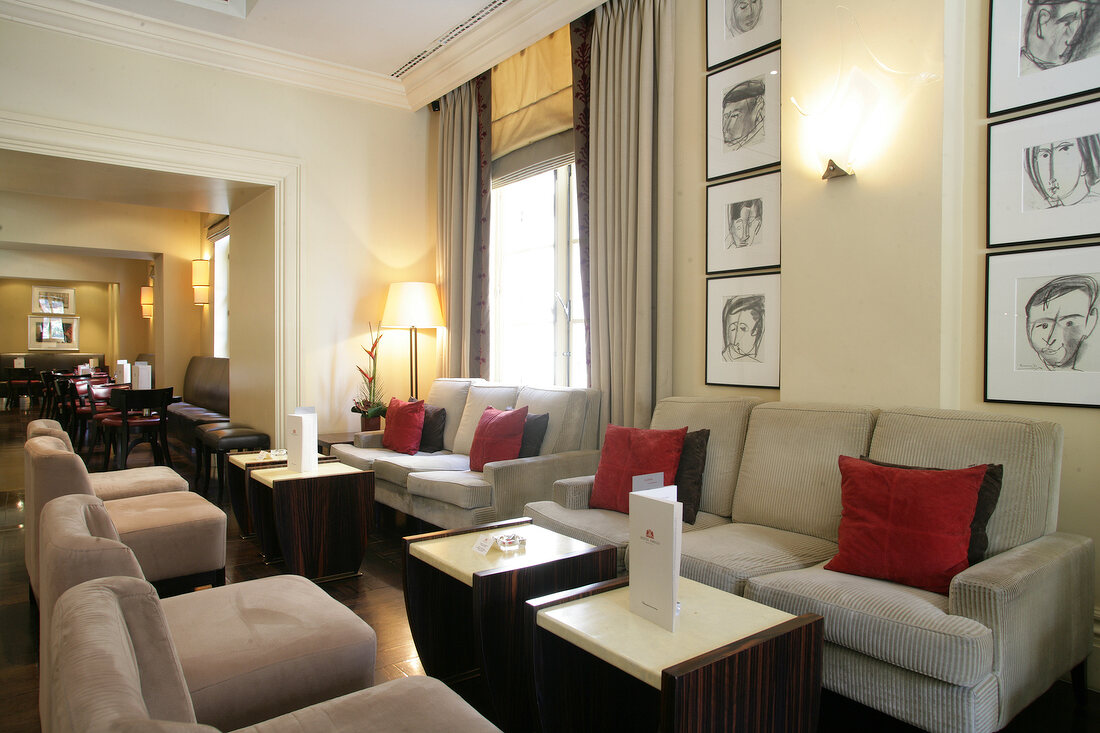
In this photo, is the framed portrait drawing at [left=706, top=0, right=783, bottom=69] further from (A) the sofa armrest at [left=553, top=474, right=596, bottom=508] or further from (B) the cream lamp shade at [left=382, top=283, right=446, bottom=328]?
(B) the cream lamp shade at [left=382, top=283, right=446, bottom=328]

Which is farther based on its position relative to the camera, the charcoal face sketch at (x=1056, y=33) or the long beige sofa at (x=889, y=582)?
the charcoal face sketch at (x=1056, y=33)

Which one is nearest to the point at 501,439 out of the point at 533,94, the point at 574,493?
the point at 574,493

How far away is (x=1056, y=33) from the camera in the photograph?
2.43 m

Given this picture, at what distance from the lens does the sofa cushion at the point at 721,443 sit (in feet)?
10.1

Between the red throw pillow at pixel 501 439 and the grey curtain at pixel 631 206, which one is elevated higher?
the grey curtain at pixel 631 206

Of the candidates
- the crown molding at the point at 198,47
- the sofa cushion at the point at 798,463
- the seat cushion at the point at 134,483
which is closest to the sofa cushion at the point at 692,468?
the sofa cushion at the point at 798,463

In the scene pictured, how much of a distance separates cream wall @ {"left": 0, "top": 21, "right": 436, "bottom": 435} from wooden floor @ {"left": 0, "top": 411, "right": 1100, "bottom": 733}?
1.60m

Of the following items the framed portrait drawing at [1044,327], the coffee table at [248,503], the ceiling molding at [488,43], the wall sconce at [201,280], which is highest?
the ceiling molding at [488,43]

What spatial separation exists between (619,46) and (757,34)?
3.11ft

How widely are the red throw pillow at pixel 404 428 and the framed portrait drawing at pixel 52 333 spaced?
12034 millimetres

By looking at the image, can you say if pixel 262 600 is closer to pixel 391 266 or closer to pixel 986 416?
pixel 986 416

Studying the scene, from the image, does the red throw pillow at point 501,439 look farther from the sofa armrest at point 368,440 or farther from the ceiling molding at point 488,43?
the ceiling molding at point 488,43

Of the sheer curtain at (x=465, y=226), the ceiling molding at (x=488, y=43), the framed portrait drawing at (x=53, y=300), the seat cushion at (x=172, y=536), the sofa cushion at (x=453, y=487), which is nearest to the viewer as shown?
the seat cushion at (x=172, y=536)

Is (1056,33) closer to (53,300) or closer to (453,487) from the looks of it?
(453,487)
